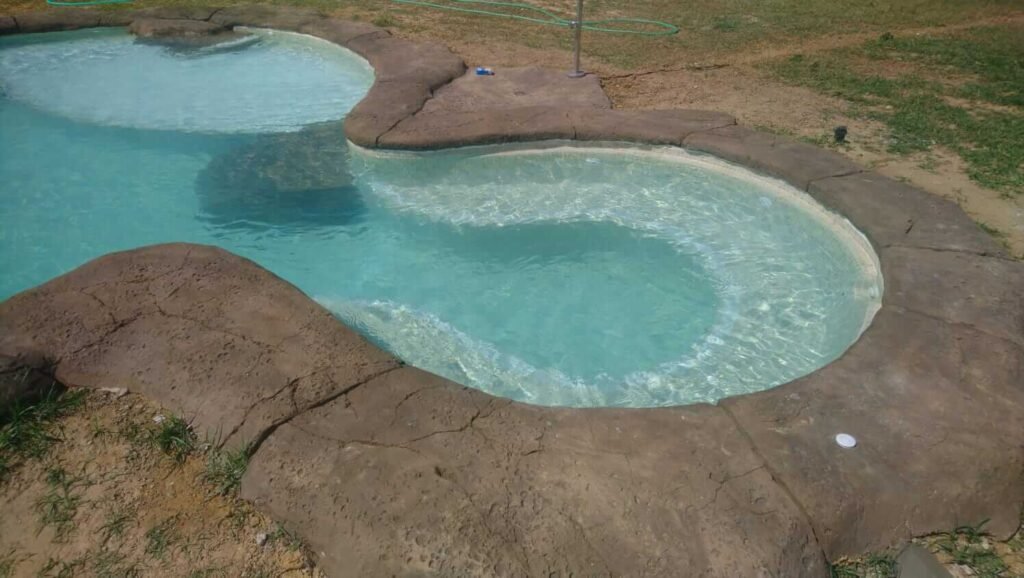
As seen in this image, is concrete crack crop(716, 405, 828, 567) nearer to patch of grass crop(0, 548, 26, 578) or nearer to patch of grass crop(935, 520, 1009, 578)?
patch of grass crop(935, 520, 1009, 578)

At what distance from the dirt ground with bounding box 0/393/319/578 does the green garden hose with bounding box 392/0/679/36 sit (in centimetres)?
663

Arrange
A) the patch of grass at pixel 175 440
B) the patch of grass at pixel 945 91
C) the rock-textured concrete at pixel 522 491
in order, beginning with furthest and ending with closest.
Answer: the patch of grass at pixel 945 91
the patch of grass at pixel 175 440
the rock-textured concrete at pixel 522 491

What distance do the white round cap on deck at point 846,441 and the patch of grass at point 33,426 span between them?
3019 mm

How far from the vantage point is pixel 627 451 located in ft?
8.48

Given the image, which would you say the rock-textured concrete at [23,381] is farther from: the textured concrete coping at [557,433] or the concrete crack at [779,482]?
the concrete crack at [779,482]

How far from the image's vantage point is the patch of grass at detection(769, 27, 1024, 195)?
17.3ft

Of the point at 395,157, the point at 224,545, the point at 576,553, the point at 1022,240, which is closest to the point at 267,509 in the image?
the point at 224,545

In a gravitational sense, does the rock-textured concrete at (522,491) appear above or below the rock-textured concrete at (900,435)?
above

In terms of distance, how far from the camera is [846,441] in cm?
267

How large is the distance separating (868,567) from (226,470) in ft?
7.42

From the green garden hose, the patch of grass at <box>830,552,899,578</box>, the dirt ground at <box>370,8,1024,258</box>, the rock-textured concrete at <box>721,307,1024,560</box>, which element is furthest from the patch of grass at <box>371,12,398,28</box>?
the patch of grass at <box>830,552,899,578</box>

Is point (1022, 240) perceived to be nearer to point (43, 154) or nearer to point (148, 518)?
point (148, 518)

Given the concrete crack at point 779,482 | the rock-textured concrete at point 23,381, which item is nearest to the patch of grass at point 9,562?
the rock-textured concrete at point 23,381

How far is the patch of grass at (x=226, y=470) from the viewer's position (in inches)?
102
